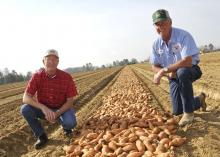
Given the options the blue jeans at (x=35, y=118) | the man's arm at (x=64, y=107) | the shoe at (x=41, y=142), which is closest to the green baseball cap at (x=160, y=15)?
the man's arm at (x=64, y=107)

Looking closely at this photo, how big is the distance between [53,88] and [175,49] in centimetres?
226

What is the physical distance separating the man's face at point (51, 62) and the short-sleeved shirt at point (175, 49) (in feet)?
5.56

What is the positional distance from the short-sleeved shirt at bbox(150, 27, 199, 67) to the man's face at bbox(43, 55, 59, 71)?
169 centimetres

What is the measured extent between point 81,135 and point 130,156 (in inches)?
60.8

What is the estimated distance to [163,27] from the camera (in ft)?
18.5

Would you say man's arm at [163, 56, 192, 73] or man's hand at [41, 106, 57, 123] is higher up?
man's arm at [163, 56, 192, 73]

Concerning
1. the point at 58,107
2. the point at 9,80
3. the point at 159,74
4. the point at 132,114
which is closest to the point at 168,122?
the point at 159,74

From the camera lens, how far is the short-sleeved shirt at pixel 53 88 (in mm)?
6434

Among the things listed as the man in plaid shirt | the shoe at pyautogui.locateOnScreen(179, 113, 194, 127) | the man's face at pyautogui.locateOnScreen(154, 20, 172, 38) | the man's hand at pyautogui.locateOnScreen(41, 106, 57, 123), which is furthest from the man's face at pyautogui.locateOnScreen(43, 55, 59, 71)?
the shoe at pyautogui.locateOnScreen(179, 113, 194, 127)

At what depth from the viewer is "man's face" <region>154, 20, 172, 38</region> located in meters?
5.58

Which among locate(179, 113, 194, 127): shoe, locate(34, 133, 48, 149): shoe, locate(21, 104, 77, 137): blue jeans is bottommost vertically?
locate(34, 133, 48, 149): shoe

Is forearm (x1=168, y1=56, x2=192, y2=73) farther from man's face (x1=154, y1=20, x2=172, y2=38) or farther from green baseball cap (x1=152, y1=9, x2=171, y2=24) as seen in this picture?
green baseball cap (x1=152, y1=9, x2=171, y2=24)

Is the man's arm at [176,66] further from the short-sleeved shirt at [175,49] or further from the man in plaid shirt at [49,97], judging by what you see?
the man in plaid shirt at [49,97]

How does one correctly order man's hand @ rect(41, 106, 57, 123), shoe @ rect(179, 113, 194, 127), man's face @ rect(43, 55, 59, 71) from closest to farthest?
shoe @ rect(179, 113, 194, 127) < man's hand @ rect(41, 106, 57, 123) < man's face @ rect(43, 55, 59, 71)
